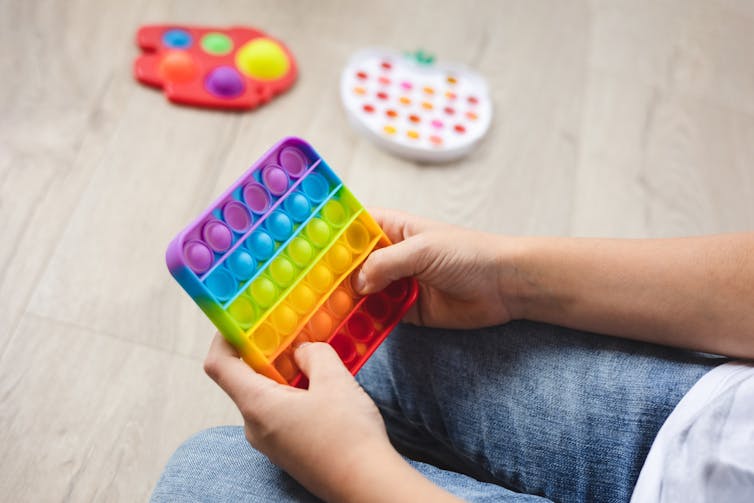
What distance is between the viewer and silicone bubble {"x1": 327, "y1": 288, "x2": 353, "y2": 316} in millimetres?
606

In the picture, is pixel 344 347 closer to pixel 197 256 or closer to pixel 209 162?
pixel 197 256

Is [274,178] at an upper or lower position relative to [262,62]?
upper

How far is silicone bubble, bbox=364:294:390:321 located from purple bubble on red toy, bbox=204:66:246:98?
1.74 ft

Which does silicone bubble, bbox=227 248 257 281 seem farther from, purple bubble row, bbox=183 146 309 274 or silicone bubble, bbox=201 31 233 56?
silicone bubble, bbox=201 31 233 56

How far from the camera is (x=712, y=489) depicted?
1.59 feet

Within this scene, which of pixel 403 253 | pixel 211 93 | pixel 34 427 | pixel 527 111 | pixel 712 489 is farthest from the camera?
pixel 527 111

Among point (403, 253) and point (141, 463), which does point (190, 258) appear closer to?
point (403, 253)

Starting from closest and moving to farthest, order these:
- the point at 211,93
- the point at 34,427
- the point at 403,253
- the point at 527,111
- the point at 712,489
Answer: the point at 712,489 → the point at 403,253 → the point at 34,427 → the point at 211,93 → the point at 527,111

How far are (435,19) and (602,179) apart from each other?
39cm

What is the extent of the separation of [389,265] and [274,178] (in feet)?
0.38

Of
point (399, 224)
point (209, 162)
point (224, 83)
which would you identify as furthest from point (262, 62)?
Result: point (399, 224)

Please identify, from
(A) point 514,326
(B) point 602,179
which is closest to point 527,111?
(B) point 602,179

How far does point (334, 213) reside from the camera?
619 mm

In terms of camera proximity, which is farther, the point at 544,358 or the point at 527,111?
the point at 527,111
